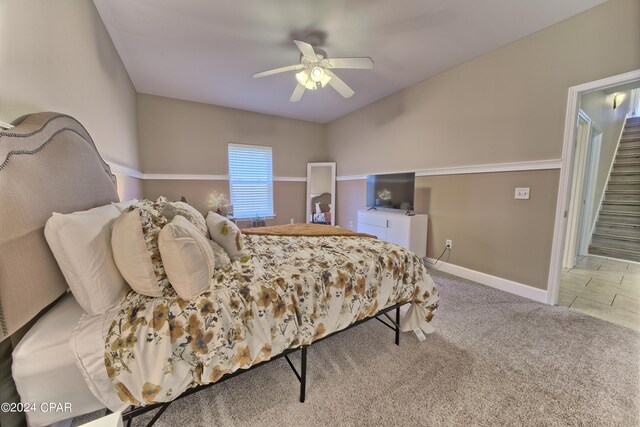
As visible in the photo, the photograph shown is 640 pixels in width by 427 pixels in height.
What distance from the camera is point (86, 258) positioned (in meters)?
0.94

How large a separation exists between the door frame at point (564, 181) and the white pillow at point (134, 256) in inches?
129

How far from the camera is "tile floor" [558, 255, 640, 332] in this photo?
2.18m

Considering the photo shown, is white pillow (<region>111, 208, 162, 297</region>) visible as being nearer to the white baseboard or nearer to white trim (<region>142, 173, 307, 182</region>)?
the white baseboard

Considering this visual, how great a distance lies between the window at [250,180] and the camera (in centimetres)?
452

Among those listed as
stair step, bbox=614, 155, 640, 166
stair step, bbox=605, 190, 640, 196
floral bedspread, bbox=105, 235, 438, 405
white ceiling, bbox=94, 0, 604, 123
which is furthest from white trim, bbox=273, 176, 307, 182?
stair step, bbox=614, 155, 640, 166

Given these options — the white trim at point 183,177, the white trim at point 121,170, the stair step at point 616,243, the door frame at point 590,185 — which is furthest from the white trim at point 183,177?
the stair step at point 616,243

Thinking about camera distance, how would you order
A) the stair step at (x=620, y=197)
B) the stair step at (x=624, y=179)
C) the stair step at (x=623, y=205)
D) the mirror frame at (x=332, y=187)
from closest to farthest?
the stair step at (x=623, y=205)
the stair step at (x=620, y=197)
the stair step at (x=624, y=179)
the mirror frame at (x=332, y=187)

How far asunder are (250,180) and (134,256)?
12.5 feet

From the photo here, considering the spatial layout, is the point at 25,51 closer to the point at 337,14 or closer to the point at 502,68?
the point at 337,14

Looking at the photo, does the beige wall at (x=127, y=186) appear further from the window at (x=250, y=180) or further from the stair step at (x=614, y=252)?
the stair step at (x=614, y=252)

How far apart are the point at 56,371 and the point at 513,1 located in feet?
11.7

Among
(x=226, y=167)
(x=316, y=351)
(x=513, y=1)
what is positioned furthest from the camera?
(x=226, y=167)

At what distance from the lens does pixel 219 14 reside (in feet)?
6.64

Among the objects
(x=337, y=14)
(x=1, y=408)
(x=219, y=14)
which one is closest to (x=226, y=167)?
(x=219, y=14)
